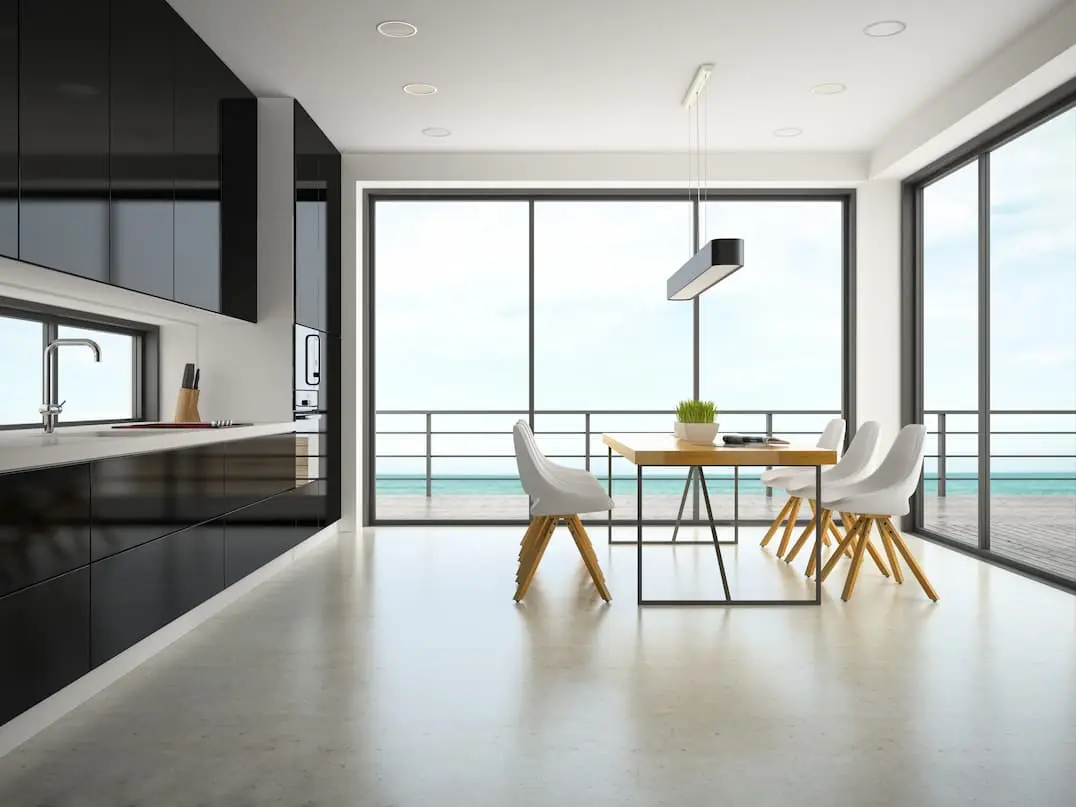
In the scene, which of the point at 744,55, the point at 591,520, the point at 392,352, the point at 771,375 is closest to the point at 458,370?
the point at 392,352

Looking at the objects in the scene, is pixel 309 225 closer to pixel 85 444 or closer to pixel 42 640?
pixel 85 444

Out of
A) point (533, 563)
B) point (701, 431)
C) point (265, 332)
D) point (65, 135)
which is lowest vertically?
point (533, 563)

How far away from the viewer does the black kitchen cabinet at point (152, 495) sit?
2.72m

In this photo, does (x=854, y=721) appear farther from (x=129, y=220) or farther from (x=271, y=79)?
(x=271, y=79)

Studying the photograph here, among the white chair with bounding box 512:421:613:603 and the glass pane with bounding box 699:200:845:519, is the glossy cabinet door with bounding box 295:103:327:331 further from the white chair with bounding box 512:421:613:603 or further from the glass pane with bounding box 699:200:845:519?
the glass pane with bounding box 699:200:845:519

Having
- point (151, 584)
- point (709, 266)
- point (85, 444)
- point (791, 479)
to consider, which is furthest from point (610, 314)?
point (85, 444)

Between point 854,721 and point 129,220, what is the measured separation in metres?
3.08

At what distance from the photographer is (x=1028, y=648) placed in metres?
3.27

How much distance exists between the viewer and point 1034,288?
5.69 meters

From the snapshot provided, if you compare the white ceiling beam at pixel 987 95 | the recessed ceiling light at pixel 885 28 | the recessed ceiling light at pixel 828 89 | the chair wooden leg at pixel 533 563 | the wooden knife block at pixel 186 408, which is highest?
the recessed ceiling light at pixel 828 89

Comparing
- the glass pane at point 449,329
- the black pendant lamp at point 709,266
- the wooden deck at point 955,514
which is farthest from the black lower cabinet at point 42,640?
the glass pane at point 449,329

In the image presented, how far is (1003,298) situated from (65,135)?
4.94 m

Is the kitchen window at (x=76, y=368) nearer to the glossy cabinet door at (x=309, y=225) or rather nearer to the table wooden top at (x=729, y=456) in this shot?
the glossy cabinet door at (x=309, y=225)

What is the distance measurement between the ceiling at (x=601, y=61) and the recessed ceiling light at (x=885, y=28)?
0.05 meters
